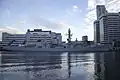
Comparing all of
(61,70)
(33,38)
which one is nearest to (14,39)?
(33,38)

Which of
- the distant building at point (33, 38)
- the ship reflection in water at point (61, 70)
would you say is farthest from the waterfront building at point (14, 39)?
the ship reflection in water at point (61, 70)

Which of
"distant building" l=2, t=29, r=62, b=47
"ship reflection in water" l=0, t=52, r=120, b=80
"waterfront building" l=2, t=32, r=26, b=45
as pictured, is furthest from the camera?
"waterfront building" l=2, t=32, r=26, b=45

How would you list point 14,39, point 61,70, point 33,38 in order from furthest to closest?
point 14,39, point 33,38, point 61,70

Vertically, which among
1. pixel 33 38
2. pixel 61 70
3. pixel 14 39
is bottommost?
pixel 61 70

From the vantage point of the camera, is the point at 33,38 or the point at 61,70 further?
the point at 33,38

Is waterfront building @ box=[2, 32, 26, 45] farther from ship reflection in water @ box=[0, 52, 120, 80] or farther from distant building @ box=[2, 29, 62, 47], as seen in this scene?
ship reflection in water @ box=[0, 52, 120, 80]

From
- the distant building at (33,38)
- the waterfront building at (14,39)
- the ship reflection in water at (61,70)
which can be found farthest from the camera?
the waterfront building at (14,39)

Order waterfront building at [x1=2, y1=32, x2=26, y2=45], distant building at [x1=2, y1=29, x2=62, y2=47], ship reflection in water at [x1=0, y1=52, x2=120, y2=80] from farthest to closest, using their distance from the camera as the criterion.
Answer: waterfront building at [x1=2, y1=32, x2=26, y2=45] < distant building at [x1=2, y1=29, x2=62, y2=47] < ship reflection in water at [x1=0, y1=52, x2=120, y2=80]

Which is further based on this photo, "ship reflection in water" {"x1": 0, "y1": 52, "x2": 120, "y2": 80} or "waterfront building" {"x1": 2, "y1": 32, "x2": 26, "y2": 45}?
"waterfront building" {"x1": 2, "y1": 32, "x2": 26, "y2": 45}

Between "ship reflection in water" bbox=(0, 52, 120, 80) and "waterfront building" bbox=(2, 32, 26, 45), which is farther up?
"waterfront building" bbox=(2, 32, 26, 45)

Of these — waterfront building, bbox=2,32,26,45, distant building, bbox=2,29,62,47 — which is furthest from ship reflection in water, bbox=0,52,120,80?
waterfront building, bbox=2,32,26,45

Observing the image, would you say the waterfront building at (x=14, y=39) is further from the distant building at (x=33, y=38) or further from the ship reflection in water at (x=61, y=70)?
the ship reflection in water at (x=61, y=70)

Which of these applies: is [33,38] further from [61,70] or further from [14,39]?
[61,70]

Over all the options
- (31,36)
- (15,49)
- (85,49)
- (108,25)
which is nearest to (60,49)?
(85,49)
